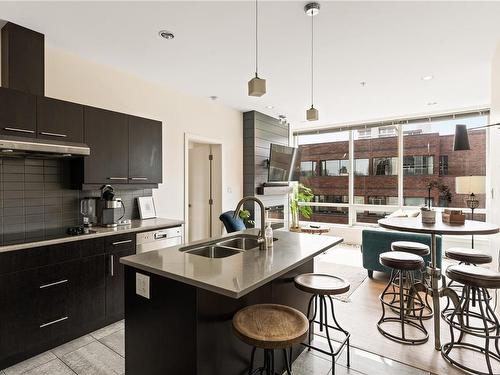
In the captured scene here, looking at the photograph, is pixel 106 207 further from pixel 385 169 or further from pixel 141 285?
pixel 385 169

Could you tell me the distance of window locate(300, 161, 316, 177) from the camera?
7.22 meters

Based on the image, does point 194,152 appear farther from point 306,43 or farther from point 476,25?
point 476,25

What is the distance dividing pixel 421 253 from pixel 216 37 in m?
3.09

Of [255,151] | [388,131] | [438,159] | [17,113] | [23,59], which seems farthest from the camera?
[388,131]

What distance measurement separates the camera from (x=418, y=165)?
5.87 m

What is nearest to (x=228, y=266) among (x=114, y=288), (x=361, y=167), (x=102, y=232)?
(x=102, y=232)

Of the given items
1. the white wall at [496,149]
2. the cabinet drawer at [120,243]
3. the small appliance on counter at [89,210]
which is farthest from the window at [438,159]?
the small appliance on counter at [89,210]

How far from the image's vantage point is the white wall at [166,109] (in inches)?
119

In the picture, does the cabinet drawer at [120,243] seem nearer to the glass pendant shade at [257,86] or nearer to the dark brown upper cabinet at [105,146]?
the dark brown upper cabinet at [105,146]

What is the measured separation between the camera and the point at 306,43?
113 inches

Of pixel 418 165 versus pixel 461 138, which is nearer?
pixel 461 138

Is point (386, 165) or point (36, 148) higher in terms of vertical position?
point (386, 165)

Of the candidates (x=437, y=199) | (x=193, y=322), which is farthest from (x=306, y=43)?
(x=437, y=199)

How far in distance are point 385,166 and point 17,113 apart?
636 cm
